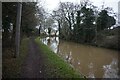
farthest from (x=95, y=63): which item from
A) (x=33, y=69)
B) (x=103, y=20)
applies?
(x=103, y=20)

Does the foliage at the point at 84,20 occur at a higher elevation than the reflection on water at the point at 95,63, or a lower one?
higher

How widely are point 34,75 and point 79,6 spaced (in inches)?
1267

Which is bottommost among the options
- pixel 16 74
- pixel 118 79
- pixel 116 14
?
pixel 118 79

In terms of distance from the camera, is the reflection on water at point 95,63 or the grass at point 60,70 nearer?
the grass at point 60,70

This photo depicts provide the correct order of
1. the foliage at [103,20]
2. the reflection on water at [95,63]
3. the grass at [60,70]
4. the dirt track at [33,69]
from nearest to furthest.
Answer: the dirt track at [33,69]
the grass at [60,70]
the reflection on water at [95,63]
the foliage at [103,20]

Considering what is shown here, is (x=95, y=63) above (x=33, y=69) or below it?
below

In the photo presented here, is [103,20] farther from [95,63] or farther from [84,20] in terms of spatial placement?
[95,63]

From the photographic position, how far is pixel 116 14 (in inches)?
1278

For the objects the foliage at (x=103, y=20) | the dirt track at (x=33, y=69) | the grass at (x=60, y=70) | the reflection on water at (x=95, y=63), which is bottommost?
the reflection on water at (x=95, y=63)

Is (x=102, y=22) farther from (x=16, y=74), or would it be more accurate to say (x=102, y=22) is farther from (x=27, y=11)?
(x=16, y=74)

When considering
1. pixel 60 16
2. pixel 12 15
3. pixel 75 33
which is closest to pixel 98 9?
pixel 75 33

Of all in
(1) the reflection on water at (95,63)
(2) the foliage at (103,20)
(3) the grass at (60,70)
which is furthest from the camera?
(2) the foliage at (103,20)

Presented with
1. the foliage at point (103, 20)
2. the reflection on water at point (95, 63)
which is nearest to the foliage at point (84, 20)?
the foliage at point (103, 20)

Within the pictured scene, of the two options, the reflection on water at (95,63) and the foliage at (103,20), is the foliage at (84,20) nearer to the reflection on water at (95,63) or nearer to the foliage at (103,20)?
the foliage at (103,20)
